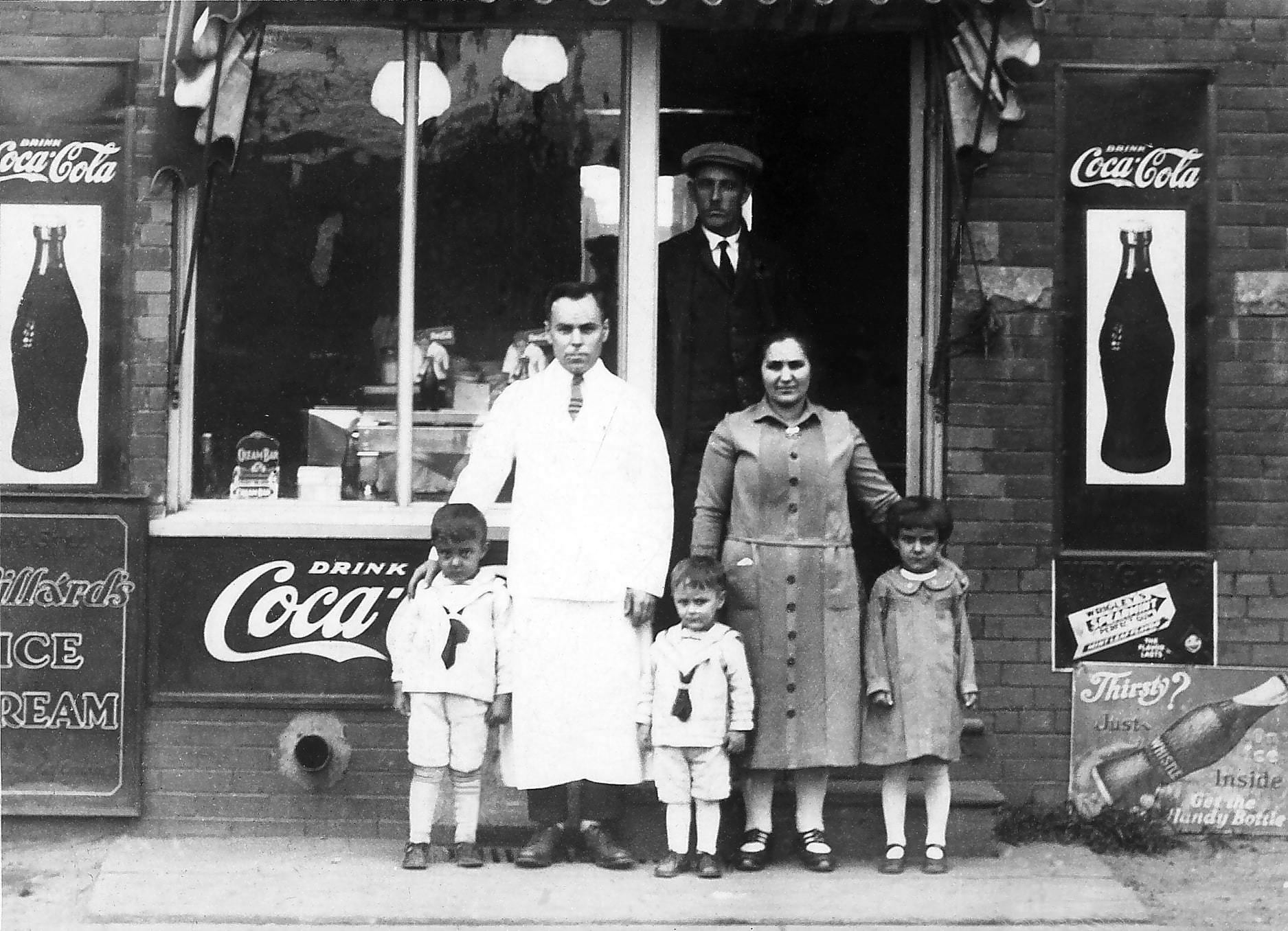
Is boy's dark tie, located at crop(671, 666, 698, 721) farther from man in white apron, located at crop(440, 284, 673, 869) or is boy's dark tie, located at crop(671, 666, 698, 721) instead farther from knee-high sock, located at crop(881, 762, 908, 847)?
knee-high sock, located at crop(881, 762, 908, 847)

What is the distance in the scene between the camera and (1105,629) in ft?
22.2

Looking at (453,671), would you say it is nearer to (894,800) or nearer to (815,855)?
(815,855)

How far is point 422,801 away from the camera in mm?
6023

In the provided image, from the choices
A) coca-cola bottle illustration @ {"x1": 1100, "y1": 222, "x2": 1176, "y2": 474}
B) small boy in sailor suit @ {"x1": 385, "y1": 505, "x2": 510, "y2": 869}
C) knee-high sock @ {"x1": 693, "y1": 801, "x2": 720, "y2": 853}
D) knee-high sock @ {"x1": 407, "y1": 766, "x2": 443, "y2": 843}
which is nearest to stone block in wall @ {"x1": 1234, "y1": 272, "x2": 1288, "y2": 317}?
coca-cola bottle illustration @ {"x1": 1100, "y1": 222, "x2": 1176, "y2": 474}

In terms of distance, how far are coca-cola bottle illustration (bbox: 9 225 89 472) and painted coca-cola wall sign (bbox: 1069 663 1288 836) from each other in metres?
4.04

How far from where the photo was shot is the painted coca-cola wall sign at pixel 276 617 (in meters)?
6.61

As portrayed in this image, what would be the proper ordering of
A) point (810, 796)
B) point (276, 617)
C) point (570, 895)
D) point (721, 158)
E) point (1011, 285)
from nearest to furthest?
1. point (570, 895)
2. point (810, 796)
3. point (721, 158)
4. point (276, 617)
5. point (1011, 285)

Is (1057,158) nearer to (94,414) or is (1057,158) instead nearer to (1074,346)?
(1074,346)

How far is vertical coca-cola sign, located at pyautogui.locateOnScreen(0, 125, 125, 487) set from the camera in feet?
21.6

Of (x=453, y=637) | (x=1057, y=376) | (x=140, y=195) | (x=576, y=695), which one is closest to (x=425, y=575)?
(x=453, y=637)

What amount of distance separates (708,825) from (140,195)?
3.22m

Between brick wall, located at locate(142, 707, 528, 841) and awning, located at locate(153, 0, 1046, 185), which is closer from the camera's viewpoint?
awning, located at locate(153, 0, 1046, 185)

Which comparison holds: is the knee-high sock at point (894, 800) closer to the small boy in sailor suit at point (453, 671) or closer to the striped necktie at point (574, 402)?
the small boy in sailor suit at point (453, 671)

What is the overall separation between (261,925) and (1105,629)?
3.39 meters
